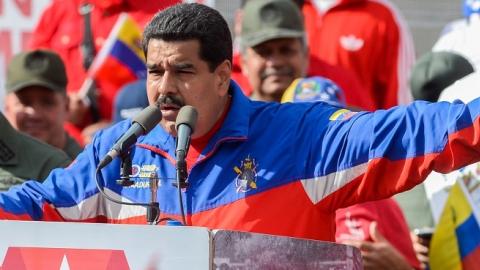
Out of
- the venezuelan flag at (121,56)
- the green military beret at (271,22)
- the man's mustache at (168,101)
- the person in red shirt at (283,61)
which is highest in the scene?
the venezuelan flag at (121,56)

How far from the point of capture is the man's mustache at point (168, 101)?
16.1ft

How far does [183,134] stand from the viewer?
4.45m

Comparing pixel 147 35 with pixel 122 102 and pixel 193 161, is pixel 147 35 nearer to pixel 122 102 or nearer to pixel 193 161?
pixel 193 161

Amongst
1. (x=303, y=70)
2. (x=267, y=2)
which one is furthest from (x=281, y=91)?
(x=267, y=2)

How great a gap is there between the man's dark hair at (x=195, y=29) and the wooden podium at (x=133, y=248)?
3.64 ft

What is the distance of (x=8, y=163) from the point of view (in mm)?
6168

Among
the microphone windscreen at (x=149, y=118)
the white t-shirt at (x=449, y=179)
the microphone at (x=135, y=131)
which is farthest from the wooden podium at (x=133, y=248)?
the white t-shirt at (x=449, y=179)

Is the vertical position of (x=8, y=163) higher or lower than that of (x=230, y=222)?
higher

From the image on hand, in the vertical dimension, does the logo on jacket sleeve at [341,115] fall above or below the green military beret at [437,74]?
below

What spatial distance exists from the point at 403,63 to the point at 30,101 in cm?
251

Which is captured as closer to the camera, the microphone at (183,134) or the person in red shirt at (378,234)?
the microphone at (183,134)

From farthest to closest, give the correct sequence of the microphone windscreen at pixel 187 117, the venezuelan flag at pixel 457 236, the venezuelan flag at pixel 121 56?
the venezuelan flag at pixel 121 56
the venezuelan flag at pixel 457 236
the microphone windscreen at pixel 187 117

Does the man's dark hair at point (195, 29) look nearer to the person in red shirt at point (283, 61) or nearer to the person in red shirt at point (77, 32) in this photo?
the person in red shirt at point (283, 61)

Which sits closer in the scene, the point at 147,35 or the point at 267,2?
the point at 147,35
